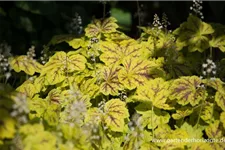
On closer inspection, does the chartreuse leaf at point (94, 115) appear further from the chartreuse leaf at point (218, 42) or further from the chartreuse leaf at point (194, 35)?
the chartreuse leaf at point (218, 42)

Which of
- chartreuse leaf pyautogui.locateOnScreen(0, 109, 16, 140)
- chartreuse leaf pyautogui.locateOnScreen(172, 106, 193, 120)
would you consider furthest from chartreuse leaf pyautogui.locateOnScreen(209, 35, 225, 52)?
chartreuse leaf pyautogui.locateOnScreen(0, 109, 16, 140)

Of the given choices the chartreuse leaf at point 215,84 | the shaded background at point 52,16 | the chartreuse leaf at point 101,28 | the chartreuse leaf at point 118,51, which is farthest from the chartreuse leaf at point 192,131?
the shaded background at point 52,16

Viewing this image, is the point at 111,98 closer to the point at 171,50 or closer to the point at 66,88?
the point at 66,88

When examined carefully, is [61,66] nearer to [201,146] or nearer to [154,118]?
[154,118]

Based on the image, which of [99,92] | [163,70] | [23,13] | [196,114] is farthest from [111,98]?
[23,13]

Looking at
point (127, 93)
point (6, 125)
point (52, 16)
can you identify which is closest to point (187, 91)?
point (127, 93)
